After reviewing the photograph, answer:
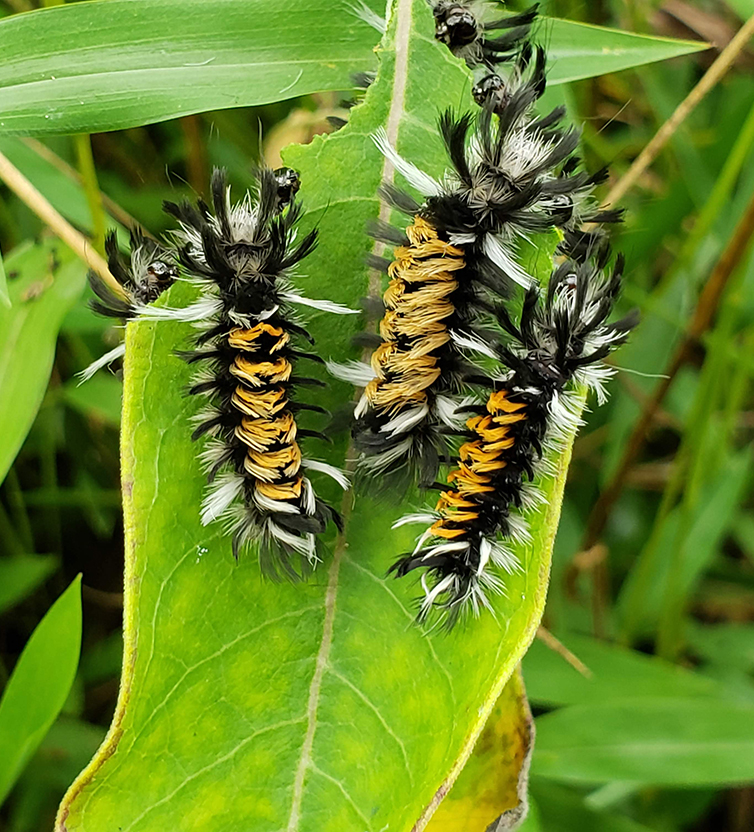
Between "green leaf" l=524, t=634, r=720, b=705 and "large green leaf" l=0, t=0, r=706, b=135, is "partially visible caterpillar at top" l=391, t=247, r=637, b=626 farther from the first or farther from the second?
"green leaf" l=524, t=634, r=720, b=705

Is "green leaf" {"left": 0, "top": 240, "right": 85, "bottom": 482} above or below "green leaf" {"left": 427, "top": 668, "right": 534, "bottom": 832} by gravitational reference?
above

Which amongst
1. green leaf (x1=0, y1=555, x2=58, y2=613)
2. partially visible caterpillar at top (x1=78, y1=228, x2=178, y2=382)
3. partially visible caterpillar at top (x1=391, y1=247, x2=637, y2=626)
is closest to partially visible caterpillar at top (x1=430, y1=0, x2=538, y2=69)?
partially visible caterpillar at top (x1=391, y1=247, x2=637, y2=626)

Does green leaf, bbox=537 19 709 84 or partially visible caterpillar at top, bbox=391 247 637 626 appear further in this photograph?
green leaf, bbox=537 19 709 84

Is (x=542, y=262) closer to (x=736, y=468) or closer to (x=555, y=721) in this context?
(x=555, y=721)

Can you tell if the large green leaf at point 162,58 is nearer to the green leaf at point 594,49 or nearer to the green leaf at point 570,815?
the green leaf at point 594,49

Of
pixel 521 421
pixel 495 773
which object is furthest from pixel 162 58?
pixel 495 773

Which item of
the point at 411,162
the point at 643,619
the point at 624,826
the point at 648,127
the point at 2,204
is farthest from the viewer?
the point at 648,127

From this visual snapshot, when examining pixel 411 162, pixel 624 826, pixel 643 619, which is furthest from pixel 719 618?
pixel 411 162
